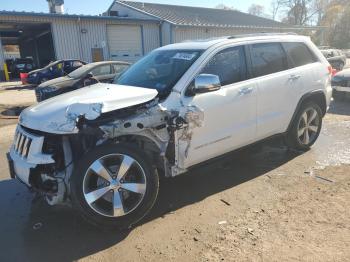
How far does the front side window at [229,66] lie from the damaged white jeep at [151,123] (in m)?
0.01

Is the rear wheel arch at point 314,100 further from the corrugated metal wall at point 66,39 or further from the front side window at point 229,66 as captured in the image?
the corrugated metal wall at point 66,39

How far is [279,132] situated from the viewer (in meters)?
5.10

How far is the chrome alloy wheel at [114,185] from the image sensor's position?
11.1 feet

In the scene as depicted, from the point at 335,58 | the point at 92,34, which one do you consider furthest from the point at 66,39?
the point at 335,58

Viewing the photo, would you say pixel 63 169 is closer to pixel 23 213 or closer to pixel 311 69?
pixel 23 213

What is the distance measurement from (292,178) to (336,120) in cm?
408

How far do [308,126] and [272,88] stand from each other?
130 centimetres

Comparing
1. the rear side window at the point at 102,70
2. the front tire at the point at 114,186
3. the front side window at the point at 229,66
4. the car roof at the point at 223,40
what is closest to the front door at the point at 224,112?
the front side window at the point at 229,66

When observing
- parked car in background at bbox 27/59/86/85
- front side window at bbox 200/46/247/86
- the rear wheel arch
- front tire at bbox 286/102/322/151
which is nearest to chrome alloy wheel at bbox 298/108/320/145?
front tire at bbox 286/102/322/151

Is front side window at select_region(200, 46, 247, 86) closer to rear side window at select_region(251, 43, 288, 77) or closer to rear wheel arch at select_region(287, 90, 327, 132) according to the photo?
rear side window at select_region(251, 43, 288, 77)

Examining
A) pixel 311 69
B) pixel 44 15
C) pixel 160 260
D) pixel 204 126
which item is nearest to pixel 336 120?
pixel 311 69

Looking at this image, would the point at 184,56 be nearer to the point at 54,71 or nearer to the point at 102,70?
the point at 102,70

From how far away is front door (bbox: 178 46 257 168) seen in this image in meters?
3.97

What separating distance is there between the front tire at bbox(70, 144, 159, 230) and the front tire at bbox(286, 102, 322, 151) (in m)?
2.71
